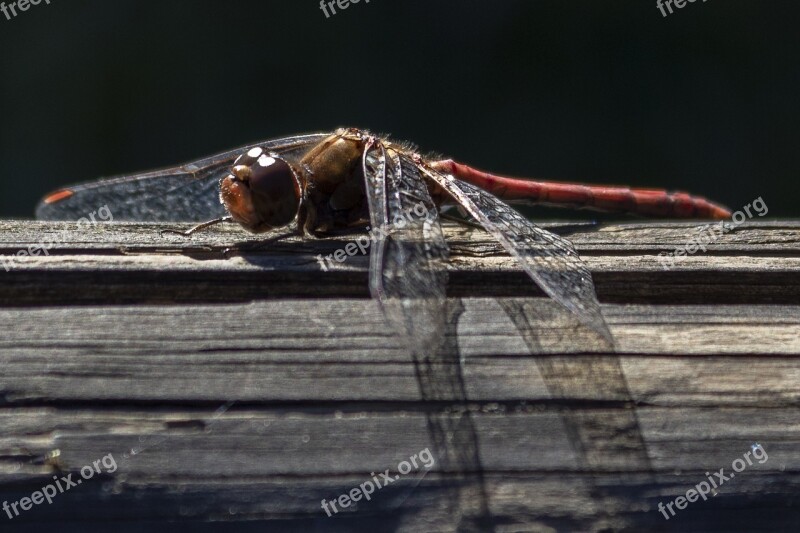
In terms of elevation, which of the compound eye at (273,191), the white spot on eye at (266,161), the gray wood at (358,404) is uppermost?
the white spot on eye at (266,161)

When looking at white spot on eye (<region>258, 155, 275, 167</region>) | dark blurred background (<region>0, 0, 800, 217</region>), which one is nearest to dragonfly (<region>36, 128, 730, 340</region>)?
white spot on eye (<region>258, 155, 275, 167</region>)

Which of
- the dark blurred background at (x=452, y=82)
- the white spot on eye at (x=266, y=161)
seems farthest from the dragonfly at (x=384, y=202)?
the dark blurred background at (x=452, y=82)

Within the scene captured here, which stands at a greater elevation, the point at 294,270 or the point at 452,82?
the point at 452,82

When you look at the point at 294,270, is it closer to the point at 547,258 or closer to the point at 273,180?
the point at 547,258

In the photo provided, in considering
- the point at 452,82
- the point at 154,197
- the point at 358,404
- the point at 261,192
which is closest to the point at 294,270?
the point at 358,404

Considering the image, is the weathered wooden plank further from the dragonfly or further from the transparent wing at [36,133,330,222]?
the transparent wing at [36,133,330,222]

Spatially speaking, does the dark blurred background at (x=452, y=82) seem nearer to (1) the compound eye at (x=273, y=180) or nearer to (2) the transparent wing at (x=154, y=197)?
(2) the transparent wing at (x=154, y=197)

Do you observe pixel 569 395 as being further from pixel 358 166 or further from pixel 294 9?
pixel 294 9
